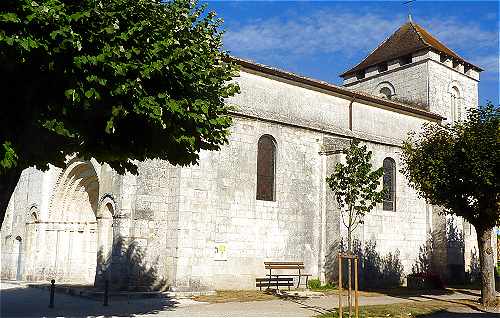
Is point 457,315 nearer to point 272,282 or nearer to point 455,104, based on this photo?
point 272,282

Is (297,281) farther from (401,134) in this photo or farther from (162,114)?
(162,114)

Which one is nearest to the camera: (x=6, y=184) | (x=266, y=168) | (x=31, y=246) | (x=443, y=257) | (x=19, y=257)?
(x=6, y=184)

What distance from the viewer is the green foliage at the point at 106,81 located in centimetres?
750

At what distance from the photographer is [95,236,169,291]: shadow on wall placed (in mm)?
16359

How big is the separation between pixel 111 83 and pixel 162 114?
43.0 inches

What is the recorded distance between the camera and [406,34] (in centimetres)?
3077

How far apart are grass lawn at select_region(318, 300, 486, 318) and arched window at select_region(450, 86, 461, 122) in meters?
14.6

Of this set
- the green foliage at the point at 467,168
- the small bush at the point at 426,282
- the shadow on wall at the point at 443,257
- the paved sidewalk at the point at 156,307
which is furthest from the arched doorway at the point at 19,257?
the shadow on wall at the point at 443,257

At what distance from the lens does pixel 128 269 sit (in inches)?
650

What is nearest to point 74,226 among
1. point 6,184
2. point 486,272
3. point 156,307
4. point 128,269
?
point 128,269

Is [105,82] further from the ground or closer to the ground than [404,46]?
closer to the ground

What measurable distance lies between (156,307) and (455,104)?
72.3ft

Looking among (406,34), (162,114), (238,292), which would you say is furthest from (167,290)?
(406,34)

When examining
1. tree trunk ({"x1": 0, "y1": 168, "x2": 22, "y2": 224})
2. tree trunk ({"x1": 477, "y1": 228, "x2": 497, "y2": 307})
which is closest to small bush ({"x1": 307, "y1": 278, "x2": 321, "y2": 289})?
tree trunk ({"x1": 477, "y1": 228, "x2": 497, "y2": 307})
